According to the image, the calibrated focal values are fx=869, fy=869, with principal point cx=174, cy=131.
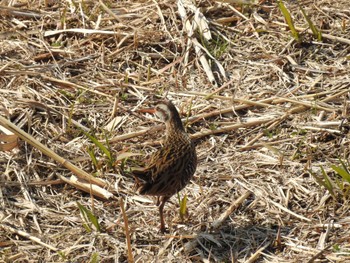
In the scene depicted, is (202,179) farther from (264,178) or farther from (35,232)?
(35,232)

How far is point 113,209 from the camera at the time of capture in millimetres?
6805

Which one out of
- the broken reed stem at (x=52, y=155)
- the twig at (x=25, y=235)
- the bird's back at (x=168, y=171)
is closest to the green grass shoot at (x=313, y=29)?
the bird's back at (x=168, y=171)

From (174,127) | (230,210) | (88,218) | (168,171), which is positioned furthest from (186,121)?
(88,218)

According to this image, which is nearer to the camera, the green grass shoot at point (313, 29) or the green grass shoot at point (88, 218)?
the green grass shoot at point (88, 218)

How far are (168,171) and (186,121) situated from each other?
4.23 feet

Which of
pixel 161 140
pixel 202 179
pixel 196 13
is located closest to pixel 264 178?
pixel 202 179

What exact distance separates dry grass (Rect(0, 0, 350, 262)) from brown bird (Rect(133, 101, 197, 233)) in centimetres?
39

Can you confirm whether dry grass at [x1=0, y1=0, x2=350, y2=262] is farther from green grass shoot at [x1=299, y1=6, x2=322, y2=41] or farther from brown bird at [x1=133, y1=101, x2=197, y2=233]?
brown bird at [x1=133, y1=101, x2=197, y2=233]

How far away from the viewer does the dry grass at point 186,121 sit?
6.46 m

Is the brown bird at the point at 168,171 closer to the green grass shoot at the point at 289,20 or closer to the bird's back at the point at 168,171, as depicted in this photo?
the bird's back at the point at 168,171

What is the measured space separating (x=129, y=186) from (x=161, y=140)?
636 mm

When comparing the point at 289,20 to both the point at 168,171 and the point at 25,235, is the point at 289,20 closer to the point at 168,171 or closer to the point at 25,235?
the point at 168,171

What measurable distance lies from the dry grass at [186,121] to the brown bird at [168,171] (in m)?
0.39

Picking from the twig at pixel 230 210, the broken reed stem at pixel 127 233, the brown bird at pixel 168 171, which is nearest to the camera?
the broken reed stem at pixel 127 233
